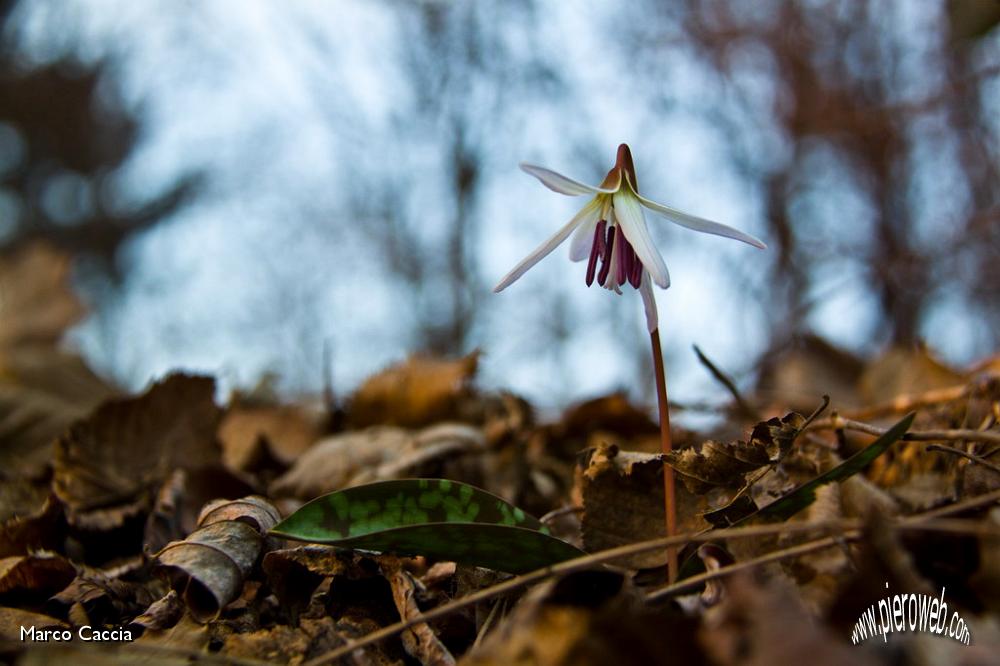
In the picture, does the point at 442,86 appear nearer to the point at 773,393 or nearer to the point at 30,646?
the point at 773,393

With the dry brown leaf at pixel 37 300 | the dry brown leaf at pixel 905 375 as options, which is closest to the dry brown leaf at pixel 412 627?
the dry brown leaf at pixel 905 375

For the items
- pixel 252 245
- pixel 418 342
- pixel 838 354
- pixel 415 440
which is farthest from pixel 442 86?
pixel 415 440

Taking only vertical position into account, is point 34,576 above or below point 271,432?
below

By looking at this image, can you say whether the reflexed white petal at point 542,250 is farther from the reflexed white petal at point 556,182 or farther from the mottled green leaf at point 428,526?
the mottled green leaf at point 428,526

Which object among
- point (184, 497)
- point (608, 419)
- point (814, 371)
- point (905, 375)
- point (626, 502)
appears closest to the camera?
point (626, 502)

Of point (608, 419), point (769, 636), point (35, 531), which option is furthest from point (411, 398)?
point (769, 636)

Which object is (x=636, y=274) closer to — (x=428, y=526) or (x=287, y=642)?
(x=428, y=526)
